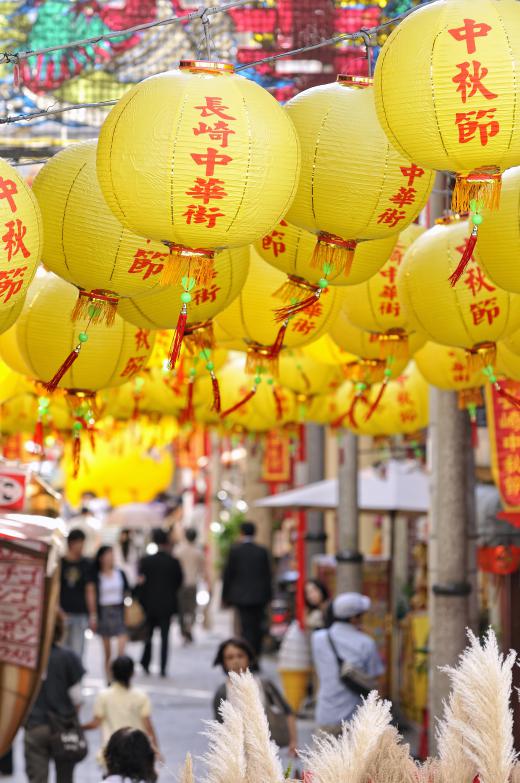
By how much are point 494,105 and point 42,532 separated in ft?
19.7

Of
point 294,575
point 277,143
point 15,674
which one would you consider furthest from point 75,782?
point 294,575

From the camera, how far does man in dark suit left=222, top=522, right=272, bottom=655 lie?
18094 mm

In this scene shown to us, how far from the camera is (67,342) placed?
23.4ft

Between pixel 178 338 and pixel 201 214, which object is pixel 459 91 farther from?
pixel 178 338

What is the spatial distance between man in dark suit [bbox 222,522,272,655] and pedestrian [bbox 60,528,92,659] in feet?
7.63

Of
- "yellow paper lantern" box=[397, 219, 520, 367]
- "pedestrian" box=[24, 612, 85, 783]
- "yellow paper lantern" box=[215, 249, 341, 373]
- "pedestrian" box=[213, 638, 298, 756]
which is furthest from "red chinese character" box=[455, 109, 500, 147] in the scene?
"pedestrian" box=[24, 612, 85, 783]

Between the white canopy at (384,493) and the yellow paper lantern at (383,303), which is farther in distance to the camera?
the white canopy at (384,493)

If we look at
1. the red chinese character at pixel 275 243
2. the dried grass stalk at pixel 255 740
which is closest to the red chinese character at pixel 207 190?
the red chinese character at pixel 275 243

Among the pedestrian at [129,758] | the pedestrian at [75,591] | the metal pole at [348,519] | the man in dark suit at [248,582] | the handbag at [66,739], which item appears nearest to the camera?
the pedestrian at [129,758]

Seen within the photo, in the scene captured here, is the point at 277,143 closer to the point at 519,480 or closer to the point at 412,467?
the point at 519,480

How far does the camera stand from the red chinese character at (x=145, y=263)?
5766 mm

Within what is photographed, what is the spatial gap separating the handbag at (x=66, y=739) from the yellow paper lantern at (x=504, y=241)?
16.7ft

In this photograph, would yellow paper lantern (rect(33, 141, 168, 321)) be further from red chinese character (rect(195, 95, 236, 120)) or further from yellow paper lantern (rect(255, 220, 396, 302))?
red chinese character (rect(195, 95, 236, 120))

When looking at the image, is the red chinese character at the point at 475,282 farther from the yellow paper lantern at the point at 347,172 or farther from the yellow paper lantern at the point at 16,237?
the yellow paper lantern at the point at 16,237
